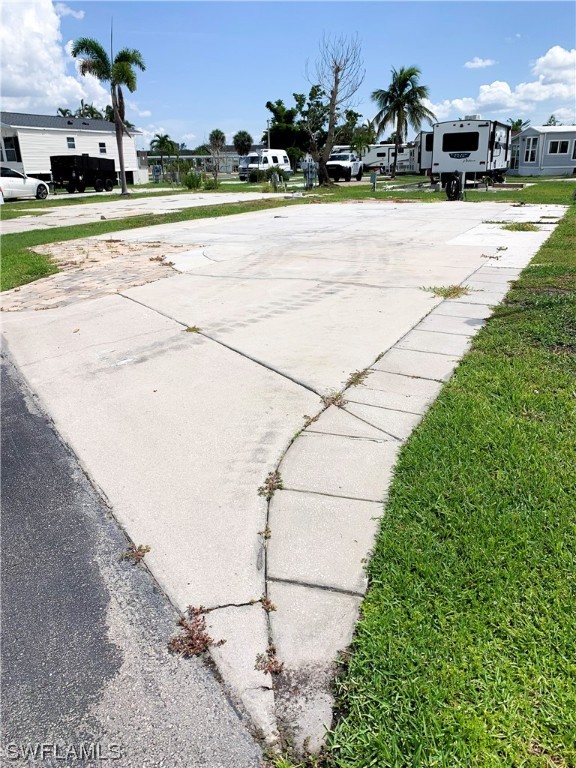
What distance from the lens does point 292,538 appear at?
2504mm

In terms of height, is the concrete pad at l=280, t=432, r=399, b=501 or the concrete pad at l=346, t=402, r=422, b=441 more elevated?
the concrete pad at l=346, t=402, r=422, b=441

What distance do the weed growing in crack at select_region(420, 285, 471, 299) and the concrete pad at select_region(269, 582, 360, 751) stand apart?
4.91 m

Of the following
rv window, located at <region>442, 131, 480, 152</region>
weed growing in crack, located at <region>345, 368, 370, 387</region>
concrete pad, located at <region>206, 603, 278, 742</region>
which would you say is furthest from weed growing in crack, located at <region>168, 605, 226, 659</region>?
rv window, located at <region>442, 131, 480, 152</region>

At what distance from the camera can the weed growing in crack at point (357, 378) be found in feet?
13.5

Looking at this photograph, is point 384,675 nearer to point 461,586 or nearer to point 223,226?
point 461,586

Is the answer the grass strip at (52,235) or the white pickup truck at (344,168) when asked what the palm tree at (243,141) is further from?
the grass strip at (52,235)

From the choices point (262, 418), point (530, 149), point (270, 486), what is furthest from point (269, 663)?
point (530, 149)

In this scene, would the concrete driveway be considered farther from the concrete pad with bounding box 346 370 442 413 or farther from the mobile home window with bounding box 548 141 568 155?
the mobile home window with bounding box 548 141 568 155

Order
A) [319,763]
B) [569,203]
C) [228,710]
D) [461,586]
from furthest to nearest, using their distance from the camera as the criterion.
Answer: [569,203] → [461,586] → [228,710] → [319,763]

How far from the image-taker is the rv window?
23984 millimetres

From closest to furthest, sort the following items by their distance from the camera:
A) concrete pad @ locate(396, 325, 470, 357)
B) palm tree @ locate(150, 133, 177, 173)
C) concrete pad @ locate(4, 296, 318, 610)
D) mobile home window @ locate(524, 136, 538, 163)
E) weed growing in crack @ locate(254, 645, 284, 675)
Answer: weed growing in crack @ locate(254, 645, 284, 675)
concrete pad @ locate(4, 296, 318, 610)
concrete pad @ locate(396, 325, 470, 357)
mobile home window @ locate(524, 136, 538, 163)
palm tree @ locate(150, 133, 177, 173)

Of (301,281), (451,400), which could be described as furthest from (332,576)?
(301,281)

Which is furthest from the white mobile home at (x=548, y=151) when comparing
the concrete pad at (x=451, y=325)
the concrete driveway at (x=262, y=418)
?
the concrete pad at (x=451, y=325)

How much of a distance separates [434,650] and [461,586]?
1.09 feet
